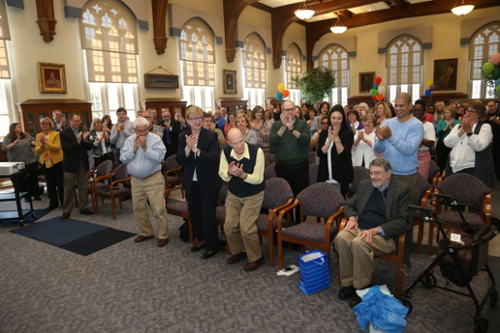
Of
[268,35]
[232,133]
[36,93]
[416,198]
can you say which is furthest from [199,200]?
[268,35]

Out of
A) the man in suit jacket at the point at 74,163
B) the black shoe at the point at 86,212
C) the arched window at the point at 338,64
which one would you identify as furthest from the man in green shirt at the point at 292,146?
the arched window at the point at 338,64

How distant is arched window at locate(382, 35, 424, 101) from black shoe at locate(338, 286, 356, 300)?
16.0 metres

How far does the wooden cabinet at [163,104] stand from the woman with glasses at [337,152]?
284 inches

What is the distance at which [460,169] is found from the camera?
14.4ft

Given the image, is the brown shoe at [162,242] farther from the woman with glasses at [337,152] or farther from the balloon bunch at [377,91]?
the balloon bunch at [377,91]

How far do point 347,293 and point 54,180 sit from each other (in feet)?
17.8

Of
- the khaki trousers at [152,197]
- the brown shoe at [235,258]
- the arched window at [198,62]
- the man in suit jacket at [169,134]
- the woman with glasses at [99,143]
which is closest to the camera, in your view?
the brown shoe at [235,258]

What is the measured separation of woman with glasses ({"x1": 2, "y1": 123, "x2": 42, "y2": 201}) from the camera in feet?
21.3

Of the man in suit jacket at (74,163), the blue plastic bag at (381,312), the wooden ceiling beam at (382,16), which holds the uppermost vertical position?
the wooden ceiling beam at (382,16)

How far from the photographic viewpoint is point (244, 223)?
3580mm

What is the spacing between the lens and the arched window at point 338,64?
1827cm

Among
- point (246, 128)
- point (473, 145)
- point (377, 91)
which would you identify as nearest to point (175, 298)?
point (246, 128)

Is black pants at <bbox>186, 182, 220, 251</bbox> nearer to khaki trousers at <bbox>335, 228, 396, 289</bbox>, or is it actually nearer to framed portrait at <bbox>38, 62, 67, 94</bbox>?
khaki trousers at <bbox>335, 228, 396, 289</bbox>

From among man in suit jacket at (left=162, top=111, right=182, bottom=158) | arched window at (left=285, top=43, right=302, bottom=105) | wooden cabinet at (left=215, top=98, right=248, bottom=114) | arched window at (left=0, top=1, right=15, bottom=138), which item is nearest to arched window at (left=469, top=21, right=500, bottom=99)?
arched window at (left=285, top=43, right=302, bottom=105)
